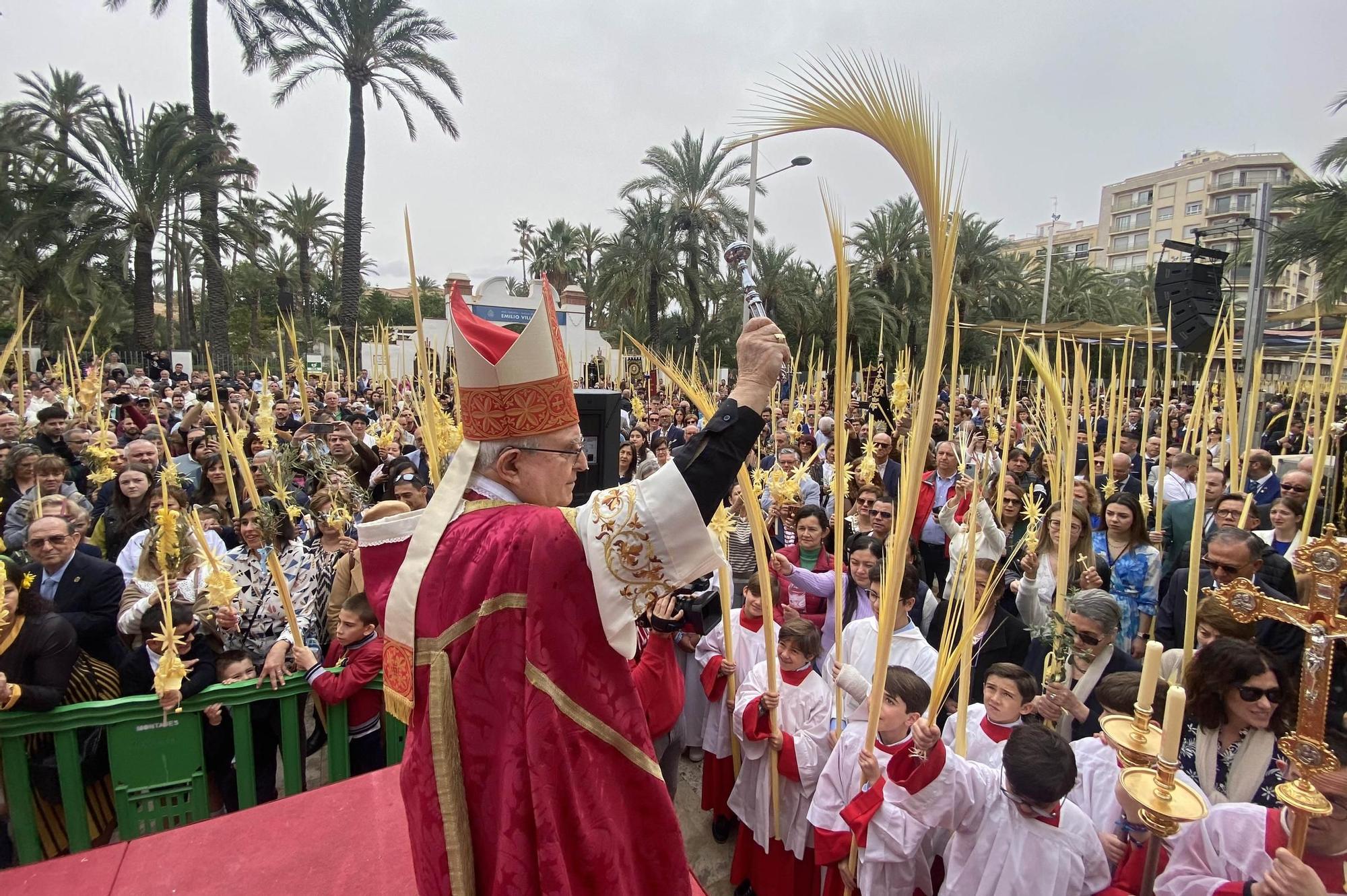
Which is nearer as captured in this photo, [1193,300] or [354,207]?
[1193,300]

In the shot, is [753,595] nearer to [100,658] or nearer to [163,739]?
[163,739]

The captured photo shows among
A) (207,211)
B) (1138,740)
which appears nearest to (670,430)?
(1138,740)

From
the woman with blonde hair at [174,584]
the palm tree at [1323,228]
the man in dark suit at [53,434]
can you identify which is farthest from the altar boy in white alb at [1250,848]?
the palm tree at [1323,228]

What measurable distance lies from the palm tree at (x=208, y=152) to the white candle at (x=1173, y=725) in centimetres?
2132

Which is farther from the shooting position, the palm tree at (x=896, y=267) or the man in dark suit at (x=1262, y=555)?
the palm tree at (x=896, y=267)

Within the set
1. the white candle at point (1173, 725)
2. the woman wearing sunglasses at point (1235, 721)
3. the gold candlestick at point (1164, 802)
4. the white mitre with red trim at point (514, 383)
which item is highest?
the white mitre with red trim at point (514, 383)

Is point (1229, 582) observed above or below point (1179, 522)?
above

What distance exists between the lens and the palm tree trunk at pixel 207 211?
18.6 meters

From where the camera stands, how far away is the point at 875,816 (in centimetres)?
278

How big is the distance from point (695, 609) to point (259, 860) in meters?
1.88

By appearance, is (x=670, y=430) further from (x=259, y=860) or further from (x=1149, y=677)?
(x=1149, y=677)

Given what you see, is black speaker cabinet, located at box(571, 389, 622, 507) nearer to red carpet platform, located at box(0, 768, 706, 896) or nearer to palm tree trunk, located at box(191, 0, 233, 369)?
red carpet platform, located at box(0, 768, 706, 896)

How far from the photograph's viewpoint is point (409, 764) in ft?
5.63

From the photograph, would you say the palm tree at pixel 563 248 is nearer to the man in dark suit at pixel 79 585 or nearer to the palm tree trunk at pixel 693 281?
the palm tree trunk at pixel 693 281
